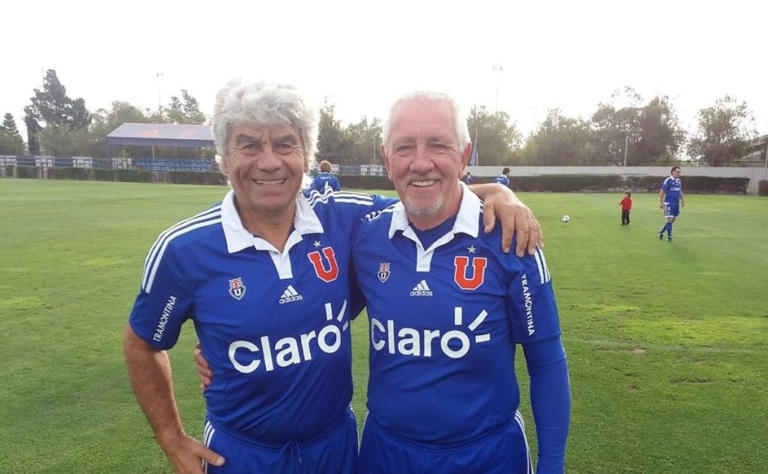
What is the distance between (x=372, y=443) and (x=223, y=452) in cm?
63

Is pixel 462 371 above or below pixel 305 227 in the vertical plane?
below

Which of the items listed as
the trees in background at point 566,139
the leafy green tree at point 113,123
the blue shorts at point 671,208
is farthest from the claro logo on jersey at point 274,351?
the leafy green tree at point 113,123

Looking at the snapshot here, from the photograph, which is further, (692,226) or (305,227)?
(692,226)

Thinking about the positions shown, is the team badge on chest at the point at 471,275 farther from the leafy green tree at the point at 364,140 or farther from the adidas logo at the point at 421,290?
the leafy green tree at the point at 364,140

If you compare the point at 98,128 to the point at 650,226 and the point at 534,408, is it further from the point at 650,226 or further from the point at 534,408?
the point at 534,408

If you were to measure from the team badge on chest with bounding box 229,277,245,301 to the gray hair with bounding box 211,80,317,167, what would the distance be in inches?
21.1

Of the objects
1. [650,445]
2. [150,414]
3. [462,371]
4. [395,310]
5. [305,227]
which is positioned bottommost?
[650,445]

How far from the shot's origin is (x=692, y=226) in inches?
682

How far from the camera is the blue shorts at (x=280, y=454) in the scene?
2117mm

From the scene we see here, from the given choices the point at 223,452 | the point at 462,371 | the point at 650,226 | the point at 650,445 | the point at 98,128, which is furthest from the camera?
the point at 98,128

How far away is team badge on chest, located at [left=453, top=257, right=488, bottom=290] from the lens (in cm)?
201

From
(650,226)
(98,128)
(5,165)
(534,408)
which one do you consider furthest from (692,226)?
(98,128)

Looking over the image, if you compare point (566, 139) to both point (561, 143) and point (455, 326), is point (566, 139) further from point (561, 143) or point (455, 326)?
point (455, 326)

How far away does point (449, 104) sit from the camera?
6.76 ft
